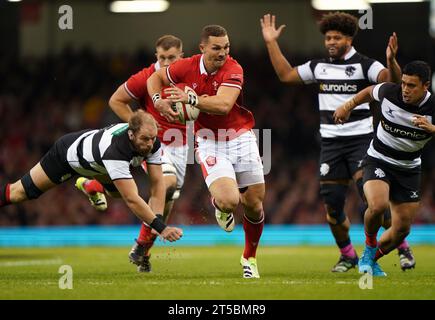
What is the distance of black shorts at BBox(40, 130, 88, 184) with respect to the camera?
10.1 meters

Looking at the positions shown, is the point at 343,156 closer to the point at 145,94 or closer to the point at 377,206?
the point at 377,206

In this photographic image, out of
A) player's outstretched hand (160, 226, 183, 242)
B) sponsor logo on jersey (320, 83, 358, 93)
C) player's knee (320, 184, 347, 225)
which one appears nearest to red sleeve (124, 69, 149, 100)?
sponsor logo on jersey (320, 83, 358, 93)

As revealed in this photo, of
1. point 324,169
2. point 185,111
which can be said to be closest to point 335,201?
point 324,169

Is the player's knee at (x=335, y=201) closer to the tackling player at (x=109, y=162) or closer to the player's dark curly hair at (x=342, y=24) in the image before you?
the player's dark curly hair at (x=342, y=24)

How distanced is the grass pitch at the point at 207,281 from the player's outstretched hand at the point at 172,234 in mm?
460

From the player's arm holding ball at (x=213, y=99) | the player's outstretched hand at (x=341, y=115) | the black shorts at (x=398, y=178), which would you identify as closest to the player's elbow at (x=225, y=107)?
the player's arm holding ball at (x=213, y=99)

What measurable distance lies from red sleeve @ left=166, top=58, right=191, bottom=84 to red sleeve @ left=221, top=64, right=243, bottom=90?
0.49 metres

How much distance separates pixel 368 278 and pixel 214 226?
552 inches

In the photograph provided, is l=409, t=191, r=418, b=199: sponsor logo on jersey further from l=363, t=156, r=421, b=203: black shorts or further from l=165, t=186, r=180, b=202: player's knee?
l=165, t=186, r=180, b=202: player's knee

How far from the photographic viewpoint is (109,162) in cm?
936

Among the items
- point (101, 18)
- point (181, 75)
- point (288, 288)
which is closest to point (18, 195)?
point (181, 75)
